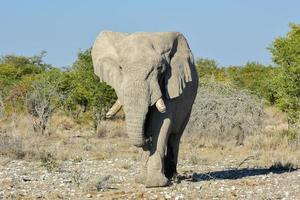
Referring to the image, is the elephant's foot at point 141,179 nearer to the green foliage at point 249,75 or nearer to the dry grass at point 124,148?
the dry grass at point 124,148

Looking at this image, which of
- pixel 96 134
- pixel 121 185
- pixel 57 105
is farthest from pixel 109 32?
pixel 57 105

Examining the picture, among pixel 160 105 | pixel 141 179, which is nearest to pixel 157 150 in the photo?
pixel 141 179

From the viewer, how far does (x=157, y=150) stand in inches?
461

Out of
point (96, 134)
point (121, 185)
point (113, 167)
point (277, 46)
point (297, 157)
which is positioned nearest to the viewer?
point (121, 185)

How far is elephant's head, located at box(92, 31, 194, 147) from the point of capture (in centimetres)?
1106

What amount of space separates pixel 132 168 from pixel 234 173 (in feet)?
7.49

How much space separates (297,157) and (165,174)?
5719 mm

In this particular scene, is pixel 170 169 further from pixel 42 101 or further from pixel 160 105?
pixel 42 101

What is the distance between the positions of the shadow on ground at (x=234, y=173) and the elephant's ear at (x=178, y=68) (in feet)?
6.34

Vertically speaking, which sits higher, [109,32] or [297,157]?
[109,32]

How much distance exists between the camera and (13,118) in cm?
2947

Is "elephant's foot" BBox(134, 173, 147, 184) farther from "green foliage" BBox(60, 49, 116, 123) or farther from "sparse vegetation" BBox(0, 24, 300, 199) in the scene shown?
"green foliage" BBox(60, 49, 116, 123)

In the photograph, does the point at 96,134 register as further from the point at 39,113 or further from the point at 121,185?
the point at 121,185

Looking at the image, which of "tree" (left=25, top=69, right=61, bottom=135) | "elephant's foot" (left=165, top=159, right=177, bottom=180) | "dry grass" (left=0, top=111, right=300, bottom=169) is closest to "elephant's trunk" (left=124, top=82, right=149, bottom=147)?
"elephant's foot" (left=165, top=159, right=177, bottom=180)
